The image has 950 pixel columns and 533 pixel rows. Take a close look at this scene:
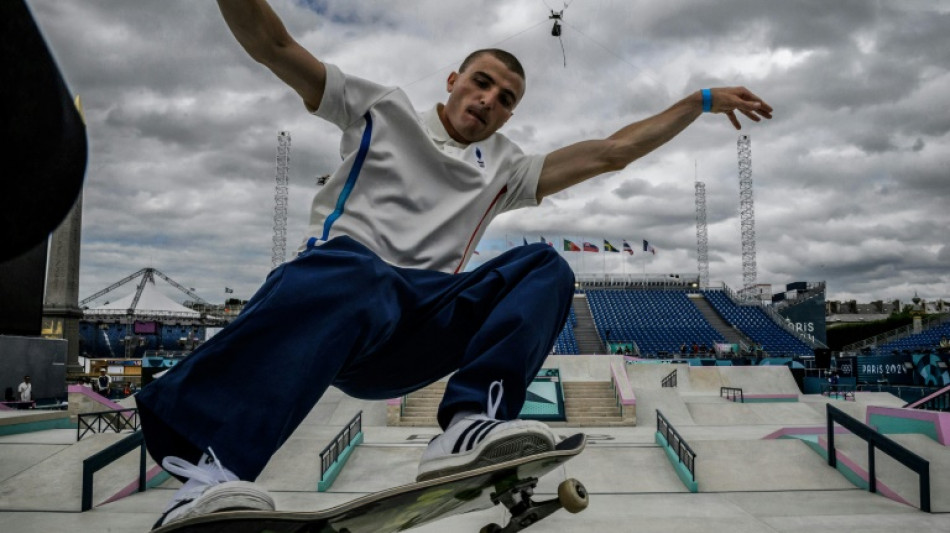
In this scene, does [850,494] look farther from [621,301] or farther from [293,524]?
[621,301]

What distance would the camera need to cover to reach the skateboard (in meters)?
1.59

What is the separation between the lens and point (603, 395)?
17.1 meters

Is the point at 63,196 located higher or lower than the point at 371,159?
lower

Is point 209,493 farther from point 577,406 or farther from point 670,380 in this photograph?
point 670,380

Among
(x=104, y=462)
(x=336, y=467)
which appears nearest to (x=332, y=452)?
(x=336, y=467)

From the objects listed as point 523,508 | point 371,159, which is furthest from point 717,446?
point 371,159

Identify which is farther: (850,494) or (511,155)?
(850,494)

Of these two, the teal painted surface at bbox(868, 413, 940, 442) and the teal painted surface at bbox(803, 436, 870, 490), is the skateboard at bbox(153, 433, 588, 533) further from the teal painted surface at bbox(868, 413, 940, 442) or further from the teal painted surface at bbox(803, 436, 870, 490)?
the teal painted surface at bbox(868, 413, 940, 442)

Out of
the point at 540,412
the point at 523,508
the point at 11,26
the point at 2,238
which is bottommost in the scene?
the point at 540,412

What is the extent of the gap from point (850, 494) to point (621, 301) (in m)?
42.3

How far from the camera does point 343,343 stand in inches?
72.9

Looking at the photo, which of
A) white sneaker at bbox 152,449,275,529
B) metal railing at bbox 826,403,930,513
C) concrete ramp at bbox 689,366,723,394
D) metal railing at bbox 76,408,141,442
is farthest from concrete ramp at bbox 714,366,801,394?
white sneaker at bbox 152,449,275,529

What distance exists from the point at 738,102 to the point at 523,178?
94 centimetres

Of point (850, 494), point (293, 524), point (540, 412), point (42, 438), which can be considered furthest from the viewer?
point (540, 412)
